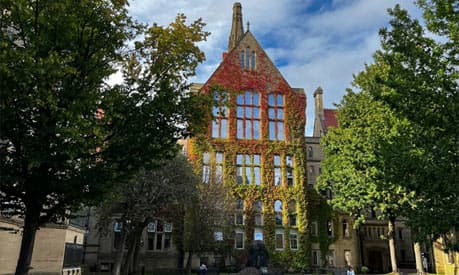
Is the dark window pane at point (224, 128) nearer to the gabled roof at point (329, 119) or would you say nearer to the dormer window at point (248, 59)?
the dormer window at point (248, 59)

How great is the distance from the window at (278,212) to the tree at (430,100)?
27.1 m

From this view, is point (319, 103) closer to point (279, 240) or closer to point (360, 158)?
point (279, 240)

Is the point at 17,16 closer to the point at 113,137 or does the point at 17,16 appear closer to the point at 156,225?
the point at 113,137

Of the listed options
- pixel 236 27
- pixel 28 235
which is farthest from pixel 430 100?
pixel 236 27

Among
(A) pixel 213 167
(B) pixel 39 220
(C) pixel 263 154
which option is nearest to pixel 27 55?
(B) pixel 39 220

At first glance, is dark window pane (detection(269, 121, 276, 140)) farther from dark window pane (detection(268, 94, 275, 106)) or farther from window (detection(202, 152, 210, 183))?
window (detection(202, 152, 210, 183))

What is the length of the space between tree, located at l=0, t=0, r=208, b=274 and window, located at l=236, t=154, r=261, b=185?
30143mm

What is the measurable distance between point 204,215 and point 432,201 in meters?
21.4

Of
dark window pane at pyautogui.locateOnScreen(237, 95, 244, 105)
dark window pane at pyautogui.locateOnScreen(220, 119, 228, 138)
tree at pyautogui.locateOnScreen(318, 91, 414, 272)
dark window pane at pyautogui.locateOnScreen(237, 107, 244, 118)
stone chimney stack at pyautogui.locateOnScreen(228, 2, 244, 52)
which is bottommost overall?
tree at pyautogui.locateOnScreen(318, 91, 414, 272)

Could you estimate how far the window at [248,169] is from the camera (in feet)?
136

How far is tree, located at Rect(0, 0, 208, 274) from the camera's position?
920 centimetres

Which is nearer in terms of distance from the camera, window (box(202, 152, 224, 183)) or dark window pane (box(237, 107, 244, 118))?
window (box(202, 152, 224, 183))

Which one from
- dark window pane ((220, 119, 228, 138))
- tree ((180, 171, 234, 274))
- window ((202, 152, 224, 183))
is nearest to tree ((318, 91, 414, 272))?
tree ((180, 171, 234, 274))

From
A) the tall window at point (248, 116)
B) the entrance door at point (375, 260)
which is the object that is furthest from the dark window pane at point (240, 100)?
the entrance door at point (375, 260)
